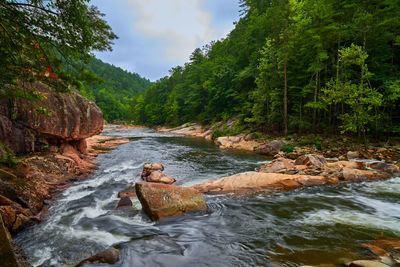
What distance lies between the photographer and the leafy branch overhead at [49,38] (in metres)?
3.83

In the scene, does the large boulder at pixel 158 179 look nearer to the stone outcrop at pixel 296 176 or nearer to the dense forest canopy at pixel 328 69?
the stone outcrop at pixel 296 176

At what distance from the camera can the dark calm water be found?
4000mm

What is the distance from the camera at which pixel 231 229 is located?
17.1 ft

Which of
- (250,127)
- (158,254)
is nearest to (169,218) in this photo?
(158,254)

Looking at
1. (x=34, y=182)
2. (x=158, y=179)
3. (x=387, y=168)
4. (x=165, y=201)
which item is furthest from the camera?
(x=387, y=168)

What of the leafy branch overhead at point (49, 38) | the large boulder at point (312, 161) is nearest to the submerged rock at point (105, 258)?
the leafy branch overhead at point (49, 38)

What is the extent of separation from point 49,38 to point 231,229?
649cm

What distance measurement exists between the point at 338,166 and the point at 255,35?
1219 inches

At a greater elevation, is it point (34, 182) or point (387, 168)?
point (34, 182)

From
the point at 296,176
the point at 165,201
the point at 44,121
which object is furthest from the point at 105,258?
the point at 44,121

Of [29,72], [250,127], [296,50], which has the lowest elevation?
[250,127]

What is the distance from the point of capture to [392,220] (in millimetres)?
5469

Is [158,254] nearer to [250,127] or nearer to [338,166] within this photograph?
[338,166]

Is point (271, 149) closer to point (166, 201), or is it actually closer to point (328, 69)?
point (328, 69)
